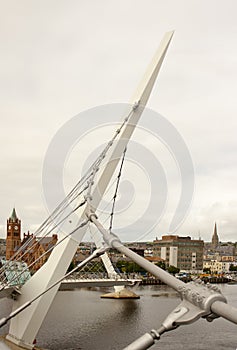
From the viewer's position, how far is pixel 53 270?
12508mm

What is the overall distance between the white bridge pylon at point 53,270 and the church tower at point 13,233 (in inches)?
1978

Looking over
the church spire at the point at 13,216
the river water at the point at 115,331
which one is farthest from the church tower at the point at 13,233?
the river water at the point at 115,331

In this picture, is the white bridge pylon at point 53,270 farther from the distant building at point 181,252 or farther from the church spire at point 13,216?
the distant building at point 181,252

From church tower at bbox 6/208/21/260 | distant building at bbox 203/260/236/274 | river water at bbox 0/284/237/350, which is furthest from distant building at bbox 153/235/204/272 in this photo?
river water at bbox 0/284/237/350

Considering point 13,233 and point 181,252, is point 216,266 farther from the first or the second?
point 13,233

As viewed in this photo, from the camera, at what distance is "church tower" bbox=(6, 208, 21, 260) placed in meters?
63.4

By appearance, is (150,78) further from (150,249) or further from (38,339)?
(150,249)

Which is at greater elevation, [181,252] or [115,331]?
[181,252]

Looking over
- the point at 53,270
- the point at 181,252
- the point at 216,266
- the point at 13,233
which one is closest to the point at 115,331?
the point at 53,270

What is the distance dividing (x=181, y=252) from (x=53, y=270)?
6568 cm

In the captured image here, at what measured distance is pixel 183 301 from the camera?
15.4ft

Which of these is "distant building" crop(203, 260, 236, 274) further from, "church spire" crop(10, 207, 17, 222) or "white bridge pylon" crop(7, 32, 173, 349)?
"white bridge pylon" crop(7, 32, 173, 349)

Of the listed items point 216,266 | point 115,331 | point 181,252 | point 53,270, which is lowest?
point 115,331

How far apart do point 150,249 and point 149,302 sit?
2503 inches
